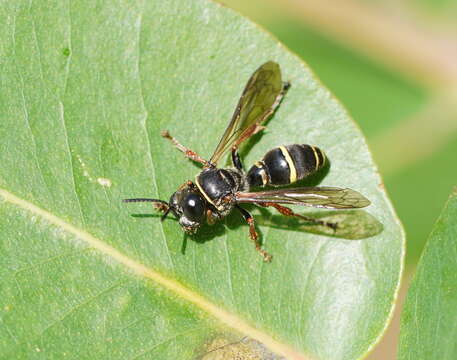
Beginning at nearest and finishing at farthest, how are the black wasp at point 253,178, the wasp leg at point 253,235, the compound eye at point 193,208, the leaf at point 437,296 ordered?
the leaf at point 437,296
the wasp leg at point 253,235
the black wasp at point 253,178
the compound eye at point 193,208

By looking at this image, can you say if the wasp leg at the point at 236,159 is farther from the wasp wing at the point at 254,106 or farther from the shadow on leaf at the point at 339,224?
the shadow on leaf at the point at 339,224

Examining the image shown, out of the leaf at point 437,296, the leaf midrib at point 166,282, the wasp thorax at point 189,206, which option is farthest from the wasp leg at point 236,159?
the leaf at point 437,296

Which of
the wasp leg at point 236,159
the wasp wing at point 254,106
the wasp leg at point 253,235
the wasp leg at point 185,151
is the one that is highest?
the wasp wing at point 254,106

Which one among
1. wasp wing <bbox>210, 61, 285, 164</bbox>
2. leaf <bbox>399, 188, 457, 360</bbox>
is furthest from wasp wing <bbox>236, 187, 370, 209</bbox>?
leaf <bbox>399, 188, 457, 360</bbox>

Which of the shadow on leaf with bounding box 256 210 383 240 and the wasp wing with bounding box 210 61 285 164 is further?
the wasp wing with bounding box 210 61 285 164

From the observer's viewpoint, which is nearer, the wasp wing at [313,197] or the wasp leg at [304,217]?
the wasp wing at [313,197]

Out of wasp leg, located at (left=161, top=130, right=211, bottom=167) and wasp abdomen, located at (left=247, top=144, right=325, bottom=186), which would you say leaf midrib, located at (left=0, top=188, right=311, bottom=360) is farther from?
wasp abdomen, located at (left=247, top=144, right=325, bottom=186)

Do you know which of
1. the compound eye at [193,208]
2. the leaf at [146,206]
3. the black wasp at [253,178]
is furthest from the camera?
the compound eye at [193,208]

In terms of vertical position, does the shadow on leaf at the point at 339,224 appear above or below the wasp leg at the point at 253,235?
above

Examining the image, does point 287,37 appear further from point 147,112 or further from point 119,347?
point 119,347
